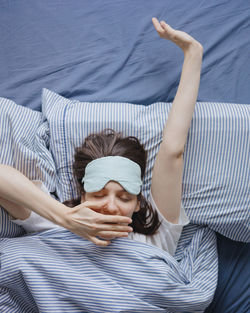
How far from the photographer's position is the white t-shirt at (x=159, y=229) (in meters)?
1.25

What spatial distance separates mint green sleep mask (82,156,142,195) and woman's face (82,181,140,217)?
0.02m

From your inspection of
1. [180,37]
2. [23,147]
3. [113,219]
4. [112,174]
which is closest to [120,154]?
[112,174]

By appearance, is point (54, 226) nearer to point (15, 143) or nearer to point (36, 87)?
point (15, 143)

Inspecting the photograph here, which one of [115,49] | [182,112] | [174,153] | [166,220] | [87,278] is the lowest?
[87,278]

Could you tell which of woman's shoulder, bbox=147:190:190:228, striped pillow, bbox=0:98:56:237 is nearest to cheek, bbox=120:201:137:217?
woman's shoulder, bbox=147:190:190:228

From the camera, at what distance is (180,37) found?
132 cm

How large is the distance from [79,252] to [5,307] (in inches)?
10.6

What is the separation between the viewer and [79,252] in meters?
1.20

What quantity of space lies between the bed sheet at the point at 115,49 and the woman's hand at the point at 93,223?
51 centimetres

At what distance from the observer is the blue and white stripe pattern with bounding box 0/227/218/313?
1138 millimetres

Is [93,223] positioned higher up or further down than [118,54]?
further down

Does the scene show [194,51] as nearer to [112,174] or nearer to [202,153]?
[202,153]

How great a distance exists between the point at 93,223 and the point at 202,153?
0.47 meters

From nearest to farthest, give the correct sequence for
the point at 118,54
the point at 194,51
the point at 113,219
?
the point at 113,219 < the point at 194,51 < the point at 118,54
